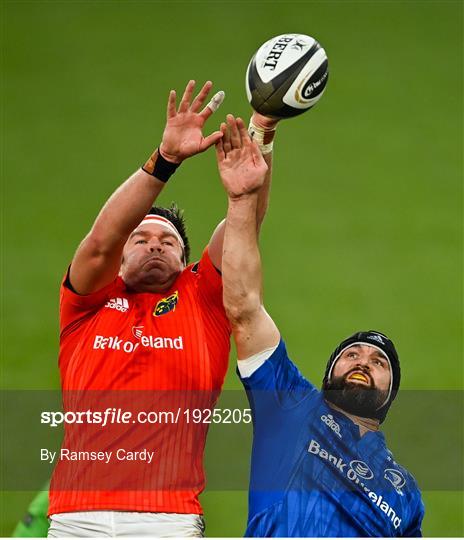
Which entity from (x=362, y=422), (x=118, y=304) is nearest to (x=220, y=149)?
(x=118, y=304)

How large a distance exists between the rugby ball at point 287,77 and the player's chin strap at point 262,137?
8cm

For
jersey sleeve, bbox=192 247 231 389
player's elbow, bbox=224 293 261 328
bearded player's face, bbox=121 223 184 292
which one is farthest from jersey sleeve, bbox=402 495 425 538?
bearded player's face, bbox=121 223 184 292

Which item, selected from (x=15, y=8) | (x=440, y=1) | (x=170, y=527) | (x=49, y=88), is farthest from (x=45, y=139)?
(x=170, y=527)

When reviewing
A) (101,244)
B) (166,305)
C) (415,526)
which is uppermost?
(101,244)

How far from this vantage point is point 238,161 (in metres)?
5.42

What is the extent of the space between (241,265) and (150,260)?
2.62 ft

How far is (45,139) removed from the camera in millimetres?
13164

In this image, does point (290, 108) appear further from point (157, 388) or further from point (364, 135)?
point (364, 135)

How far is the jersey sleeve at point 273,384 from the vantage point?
5.32 meters

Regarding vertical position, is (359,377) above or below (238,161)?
below

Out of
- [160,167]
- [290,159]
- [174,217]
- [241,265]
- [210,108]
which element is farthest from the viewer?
[290,159]

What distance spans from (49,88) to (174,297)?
8272 millimetres

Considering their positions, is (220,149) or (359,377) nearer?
(220,149)

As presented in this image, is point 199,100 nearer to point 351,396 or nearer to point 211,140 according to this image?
point 211,140
